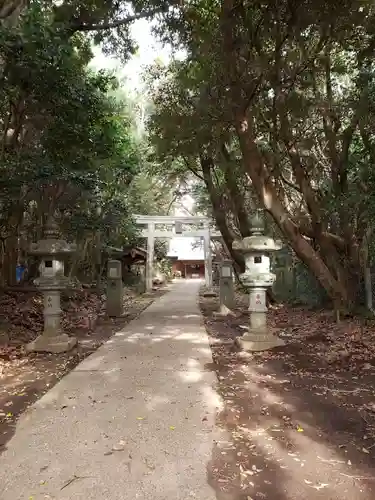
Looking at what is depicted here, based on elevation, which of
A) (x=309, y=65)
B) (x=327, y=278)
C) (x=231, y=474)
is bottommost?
(x=231, y=474)

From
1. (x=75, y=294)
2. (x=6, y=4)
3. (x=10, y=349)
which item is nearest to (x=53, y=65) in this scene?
(x=6, y=4)

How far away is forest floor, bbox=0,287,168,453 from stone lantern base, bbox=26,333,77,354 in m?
0.09

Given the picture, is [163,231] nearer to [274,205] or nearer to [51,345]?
[274,205]

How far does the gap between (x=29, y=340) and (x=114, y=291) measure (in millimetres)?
3151

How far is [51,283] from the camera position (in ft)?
20.3

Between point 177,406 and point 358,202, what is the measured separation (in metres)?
4.86

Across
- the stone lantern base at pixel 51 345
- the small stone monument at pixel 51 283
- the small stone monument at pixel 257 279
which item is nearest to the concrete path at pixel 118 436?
the stone lantern base at pixel 51 345

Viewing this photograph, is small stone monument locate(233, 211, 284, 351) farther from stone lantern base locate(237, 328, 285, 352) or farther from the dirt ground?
the dirt ground

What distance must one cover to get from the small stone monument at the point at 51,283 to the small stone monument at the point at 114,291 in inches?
151

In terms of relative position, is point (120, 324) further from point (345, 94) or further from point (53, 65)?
point (345, 94)

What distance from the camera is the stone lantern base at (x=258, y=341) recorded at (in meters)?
6.20

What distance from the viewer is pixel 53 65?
6.36 m

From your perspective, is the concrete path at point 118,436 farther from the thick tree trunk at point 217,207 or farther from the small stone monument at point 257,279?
the thick tree trunk at point 217,207

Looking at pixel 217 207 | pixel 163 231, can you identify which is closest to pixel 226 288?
pixel 217 207
